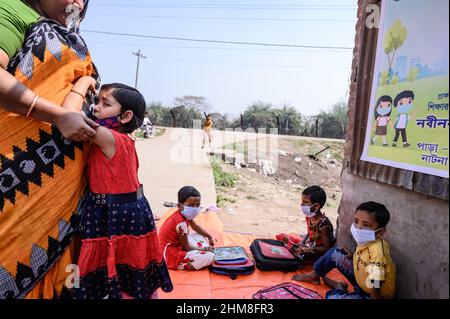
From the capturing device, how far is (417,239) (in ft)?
8.36

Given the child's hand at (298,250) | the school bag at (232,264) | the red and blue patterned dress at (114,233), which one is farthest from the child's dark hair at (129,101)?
the child's hand at (298,250)

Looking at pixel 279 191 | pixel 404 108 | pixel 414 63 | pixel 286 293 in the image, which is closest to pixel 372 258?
pixel 286 293

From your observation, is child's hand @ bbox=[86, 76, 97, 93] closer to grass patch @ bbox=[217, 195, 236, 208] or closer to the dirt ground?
the dirt ground

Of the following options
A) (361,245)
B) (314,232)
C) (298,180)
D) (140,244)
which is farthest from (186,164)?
(140,244)

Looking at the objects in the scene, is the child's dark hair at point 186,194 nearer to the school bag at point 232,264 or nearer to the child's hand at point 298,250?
the school bag at point 232,264

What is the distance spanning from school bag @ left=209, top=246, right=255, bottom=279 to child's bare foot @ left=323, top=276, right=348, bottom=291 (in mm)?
745

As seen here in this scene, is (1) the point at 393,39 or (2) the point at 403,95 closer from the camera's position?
(2) the point at 403,95

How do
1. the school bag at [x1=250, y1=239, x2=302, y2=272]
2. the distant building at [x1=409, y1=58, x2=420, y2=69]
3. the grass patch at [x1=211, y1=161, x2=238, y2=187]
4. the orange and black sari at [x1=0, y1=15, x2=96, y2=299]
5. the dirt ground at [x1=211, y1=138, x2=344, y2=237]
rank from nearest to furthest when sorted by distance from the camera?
the orange and black sari at [x1=0, y1=15, x2=96, y2=299], the distant building at [x1=409, y1=58, x2=420, y2=69], the school bag at [x1=250, y1=239, x2=302, y2=272], the dirt ground at [x1=211, y1=138, x2=344, y2=237], the grass patch at [x1=211, y1=161, x2=238, y2=187]

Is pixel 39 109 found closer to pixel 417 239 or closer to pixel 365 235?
pixel 365 235

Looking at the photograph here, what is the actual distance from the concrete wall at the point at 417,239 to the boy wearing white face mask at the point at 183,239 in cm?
176

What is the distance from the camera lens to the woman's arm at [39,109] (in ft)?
4.33

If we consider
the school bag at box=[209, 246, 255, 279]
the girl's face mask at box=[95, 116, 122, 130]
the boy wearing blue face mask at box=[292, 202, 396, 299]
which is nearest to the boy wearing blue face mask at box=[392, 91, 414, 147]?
the boy wearing blue face mask at box=[292, 202, 396, 299]

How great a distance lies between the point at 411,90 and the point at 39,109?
2502 mm

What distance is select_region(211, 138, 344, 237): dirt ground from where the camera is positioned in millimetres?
6148
